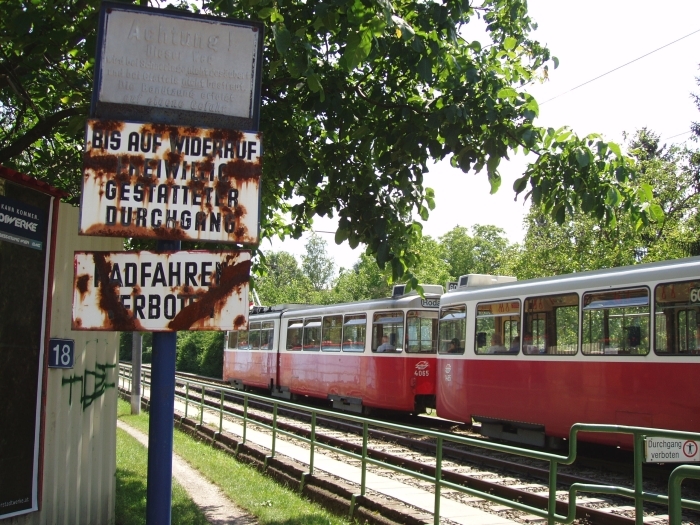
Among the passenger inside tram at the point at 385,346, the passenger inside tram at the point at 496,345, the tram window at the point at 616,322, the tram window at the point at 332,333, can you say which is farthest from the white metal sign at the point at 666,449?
the tram window at the point at 332,333

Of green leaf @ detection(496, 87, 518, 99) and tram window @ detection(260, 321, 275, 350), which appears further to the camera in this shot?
tram window @ detection(260, 321, 275, 350)

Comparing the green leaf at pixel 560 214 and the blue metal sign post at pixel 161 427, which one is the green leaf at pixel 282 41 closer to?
the blue metal sign post at pixel 161 427

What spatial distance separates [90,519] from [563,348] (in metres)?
8.47

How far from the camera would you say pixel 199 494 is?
1012cm

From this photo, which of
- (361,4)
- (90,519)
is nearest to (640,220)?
(361,4)

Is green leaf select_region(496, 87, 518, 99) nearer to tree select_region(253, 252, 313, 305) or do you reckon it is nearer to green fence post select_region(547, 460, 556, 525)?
green fence post select_region(547, 460, 556, 525)

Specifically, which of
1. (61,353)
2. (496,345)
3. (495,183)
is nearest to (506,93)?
(495,183)

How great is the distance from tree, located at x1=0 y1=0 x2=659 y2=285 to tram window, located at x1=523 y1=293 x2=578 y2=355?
4380mm

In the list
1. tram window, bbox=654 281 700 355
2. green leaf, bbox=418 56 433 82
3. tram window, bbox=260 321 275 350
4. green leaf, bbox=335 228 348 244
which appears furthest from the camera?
tram window, bbox=260 321 275 350

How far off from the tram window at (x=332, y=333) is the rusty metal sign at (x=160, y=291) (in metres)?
17.5

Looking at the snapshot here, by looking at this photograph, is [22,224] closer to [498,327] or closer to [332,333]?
[498,327]

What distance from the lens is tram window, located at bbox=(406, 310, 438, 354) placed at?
18922mm

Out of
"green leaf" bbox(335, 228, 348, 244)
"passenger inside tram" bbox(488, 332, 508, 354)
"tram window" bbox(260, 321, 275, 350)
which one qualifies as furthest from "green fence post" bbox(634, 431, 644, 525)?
"tram window" bbox(260, 321, 275, 350)

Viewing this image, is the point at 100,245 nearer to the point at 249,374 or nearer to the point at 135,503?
the point at 135,503
